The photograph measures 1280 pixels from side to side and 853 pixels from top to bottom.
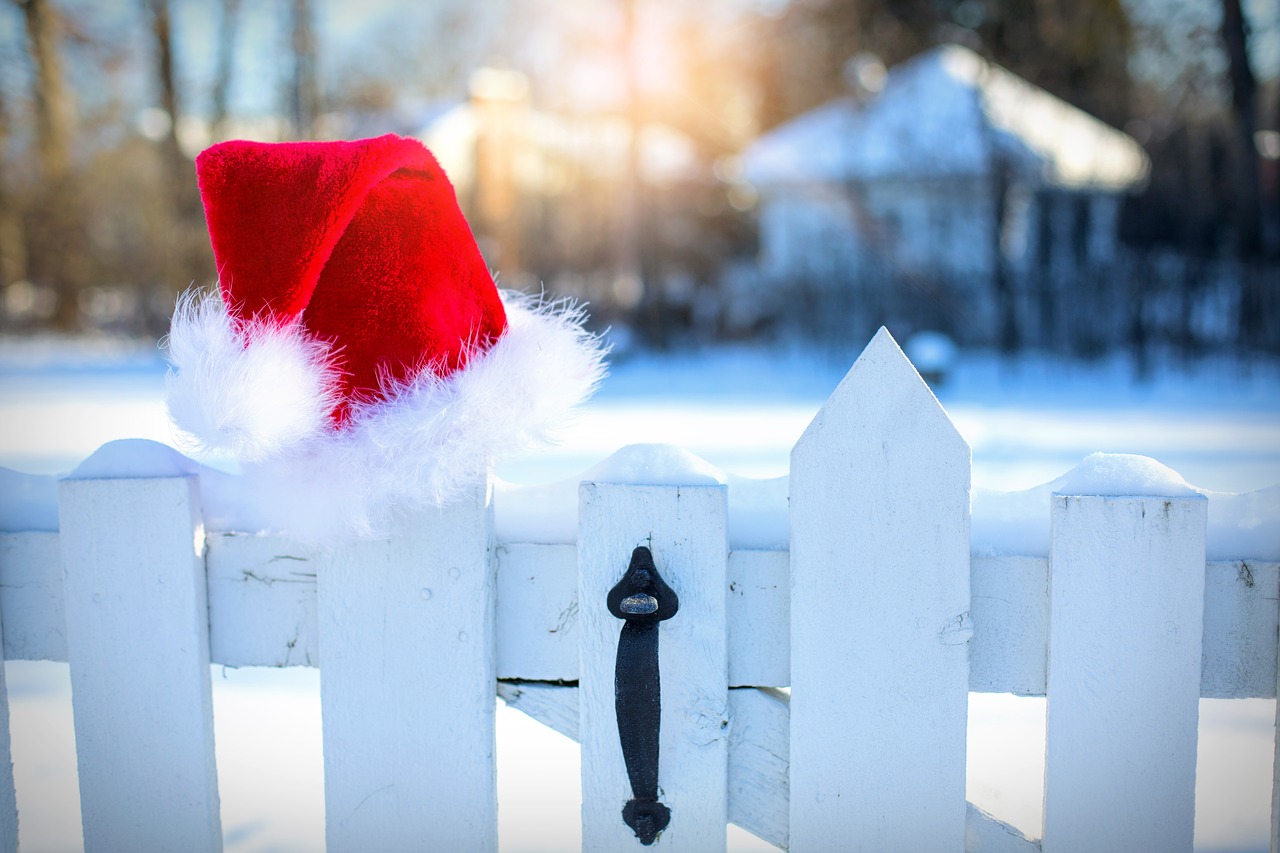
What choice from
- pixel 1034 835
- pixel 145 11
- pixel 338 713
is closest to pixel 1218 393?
pixel 1034 835

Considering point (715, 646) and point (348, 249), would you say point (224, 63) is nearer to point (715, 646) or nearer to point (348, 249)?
point (348, 249)

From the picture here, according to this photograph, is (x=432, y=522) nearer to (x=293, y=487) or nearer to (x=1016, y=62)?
(x=293, y=487)

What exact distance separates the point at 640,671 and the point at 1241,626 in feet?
2.12

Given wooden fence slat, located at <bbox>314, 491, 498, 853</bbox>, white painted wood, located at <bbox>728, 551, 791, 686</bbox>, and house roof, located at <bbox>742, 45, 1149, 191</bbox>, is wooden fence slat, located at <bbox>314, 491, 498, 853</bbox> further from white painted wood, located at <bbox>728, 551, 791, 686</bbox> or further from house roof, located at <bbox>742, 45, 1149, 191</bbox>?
house roof, located at <bbox>742, 45, 1149, 191</bbox>

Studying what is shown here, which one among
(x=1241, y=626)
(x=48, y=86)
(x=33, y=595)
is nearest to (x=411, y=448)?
(x=33, y=595)

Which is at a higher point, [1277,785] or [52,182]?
[52,182]

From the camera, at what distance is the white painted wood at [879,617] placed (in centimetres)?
96

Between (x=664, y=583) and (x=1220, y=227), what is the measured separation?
38.2ft

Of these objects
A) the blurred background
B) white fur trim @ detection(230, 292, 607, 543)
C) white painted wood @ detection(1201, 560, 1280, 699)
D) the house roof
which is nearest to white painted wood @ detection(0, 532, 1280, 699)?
white painted wood @ detection(1201, 560, 1280, 699)

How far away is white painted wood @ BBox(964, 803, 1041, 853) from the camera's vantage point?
3.38 ft

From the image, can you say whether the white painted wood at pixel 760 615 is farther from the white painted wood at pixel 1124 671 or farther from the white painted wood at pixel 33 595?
the white painted wood at pixel 33 595

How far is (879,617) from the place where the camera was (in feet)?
3.23

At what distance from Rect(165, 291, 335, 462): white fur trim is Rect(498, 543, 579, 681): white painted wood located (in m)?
0.27

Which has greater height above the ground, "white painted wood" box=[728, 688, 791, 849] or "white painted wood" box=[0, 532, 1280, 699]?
"white painted wood" box=[0, 532, 1280, 699]
